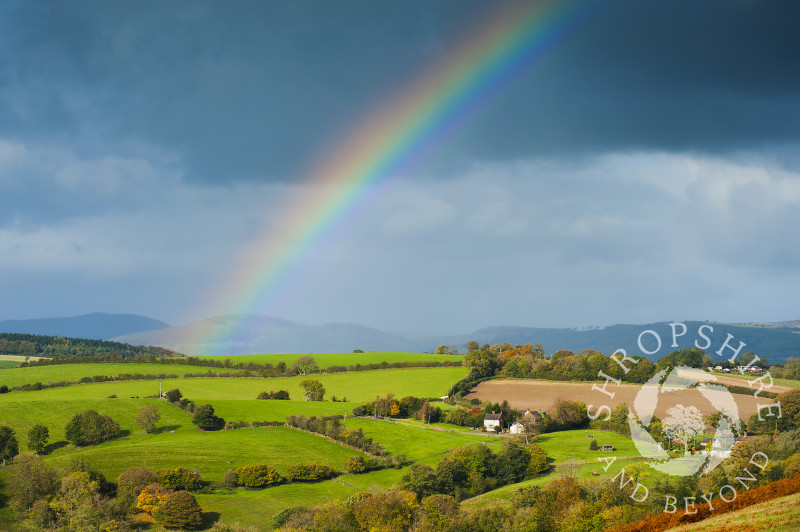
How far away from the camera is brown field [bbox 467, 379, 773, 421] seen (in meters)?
103

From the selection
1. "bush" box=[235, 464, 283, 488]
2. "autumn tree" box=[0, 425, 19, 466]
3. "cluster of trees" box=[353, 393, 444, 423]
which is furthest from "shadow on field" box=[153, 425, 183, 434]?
"cluster of trees" box=[353, 393, 444, 423]

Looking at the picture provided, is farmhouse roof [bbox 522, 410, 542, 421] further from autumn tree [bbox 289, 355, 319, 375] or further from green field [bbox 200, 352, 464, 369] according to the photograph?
autumn tree [bbox 289, 355, 319, 375]

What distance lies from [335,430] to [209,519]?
111 ft

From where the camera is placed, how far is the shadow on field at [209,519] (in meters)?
52.6

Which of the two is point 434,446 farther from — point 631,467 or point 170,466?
point 170,466

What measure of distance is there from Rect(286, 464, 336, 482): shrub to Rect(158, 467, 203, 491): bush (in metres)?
10.3

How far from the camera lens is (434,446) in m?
84.6

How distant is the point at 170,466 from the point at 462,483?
32032 millimetres

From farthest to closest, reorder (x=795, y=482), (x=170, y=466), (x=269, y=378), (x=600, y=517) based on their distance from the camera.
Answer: (x=269, y=378) < (x=170, y=466) < (x=600, y=517) < (x=795, y=482)

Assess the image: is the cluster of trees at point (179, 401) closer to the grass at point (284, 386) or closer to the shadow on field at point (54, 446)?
the grass at point (284, 386)

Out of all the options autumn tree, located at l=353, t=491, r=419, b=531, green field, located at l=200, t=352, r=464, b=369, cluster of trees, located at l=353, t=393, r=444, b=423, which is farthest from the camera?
green field, located at l=200, t=352, r=464, b=369

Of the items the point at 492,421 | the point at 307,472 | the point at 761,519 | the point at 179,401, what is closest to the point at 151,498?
the point at 307,472

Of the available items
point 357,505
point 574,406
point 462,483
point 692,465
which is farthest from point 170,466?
point 574,406

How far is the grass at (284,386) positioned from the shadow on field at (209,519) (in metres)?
47.9
